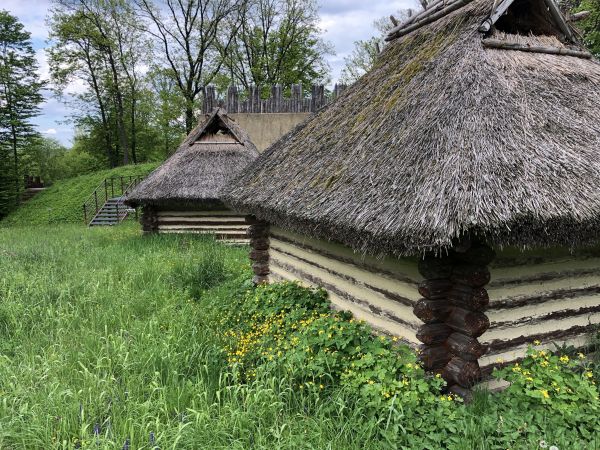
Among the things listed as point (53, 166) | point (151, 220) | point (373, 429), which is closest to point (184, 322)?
point (373, 429)

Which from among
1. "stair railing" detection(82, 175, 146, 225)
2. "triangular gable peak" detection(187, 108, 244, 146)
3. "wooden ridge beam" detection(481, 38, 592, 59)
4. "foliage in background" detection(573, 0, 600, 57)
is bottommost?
"stair railing" detection(82, 175, 146, 225)

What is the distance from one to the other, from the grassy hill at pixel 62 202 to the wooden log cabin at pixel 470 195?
22317 mm

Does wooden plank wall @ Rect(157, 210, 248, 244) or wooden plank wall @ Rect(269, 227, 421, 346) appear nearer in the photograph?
wooden plank wall @ Rect(269, 227, 421, 346)

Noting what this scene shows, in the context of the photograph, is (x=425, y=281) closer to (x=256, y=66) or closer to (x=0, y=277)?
(x=0, y=277)

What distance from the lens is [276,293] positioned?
602 cm

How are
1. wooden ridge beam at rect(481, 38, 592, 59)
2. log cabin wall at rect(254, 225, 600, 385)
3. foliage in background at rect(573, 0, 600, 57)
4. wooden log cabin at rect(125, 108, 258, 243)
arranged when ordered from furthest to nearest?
wooden log cabin at rect(125, 108, 258, 243), foliage in background at rect(573, 0, 600, 57), wooden ridge beam at rect(481, 38, 592, 59), log cabin wall at rect(254, 225, 600, 385)

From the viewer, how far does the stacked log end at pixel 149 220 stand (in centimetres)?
1459

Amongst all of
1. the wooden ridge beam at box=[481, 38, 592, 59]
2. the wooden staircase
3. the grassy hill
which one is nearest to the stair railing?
the grassy hill

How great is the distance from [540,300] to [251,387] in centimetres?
301

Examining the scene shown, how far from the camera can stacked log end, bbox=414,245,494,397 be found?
11.7 ft

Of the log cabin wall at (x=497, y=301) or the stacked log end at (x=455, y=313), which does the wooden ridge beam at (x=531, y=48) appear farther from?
the stacked log end at (x=455, y=313)

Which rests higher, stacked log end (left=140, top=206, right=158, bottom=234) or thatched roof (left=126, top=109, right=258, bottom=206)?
thatched roof (left=126, top=109, right=258, bottom=206)

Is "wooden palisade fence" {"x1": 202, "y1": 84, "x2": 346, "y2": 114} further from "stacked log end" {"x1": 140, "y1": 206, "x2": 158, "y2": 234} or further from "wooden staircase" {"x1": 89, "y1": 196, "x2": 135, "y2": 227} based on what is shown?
"wooden staircase" {"x1": 89, "y1": 196, "x2": 135, "y2": 227}

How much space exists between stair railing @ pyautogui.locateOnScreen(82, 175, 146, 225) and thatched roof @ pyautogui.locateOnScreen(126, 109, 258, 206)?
955cm
